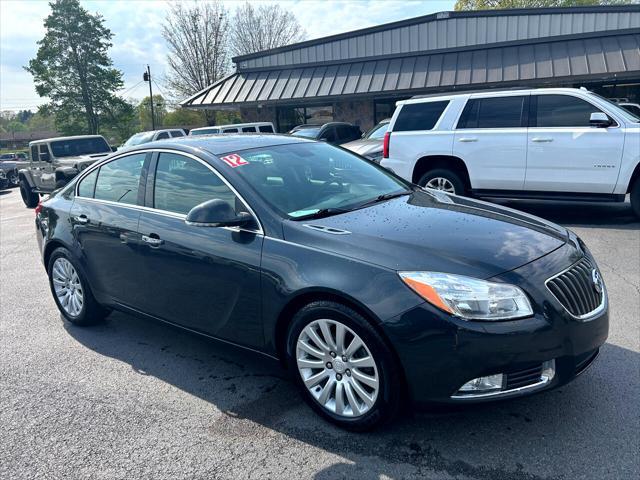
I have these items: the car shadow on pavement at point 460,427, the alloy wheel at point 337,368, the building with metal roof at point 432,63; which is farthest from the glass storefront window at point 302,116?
the alloy wheel at point 337,368

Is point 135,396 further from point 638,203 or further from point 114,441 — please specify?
point 638,203

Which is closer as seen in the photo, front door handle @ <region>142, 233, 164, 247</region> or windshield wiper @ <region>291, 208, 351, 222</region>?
windshield wiper @ <region>291, 208, 351, 222</region>

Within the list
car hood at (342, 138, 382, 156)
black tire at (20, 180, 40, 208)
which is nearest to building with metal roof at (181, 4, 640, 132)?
car hood at (342, 138, 382, 156)

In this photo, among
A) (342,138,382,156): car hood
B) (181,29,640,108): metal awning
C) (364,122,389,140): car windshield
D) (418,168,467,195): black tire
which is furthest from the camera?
(181,29,640,108): metal awning

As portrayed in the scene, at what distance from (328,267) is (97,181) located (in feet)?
8.73

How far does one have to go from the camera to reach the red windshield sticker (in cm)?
352

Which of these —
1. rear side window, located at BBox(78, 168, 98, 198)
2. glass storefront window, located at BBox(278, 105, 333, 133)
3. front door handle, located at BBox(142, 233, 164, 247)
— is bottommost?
front door handle, located at BBox(142, 233, 164, 247)

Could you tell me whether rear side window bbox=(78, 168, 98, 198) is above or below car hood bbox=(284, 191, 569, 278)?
above

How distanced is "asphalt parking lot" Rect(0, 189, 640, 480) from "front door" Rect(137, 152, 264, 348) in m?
0.36

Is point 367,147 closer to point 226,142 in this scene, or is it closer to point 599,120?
point 599,120

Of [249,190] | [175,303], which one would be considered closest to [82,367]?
[175,303]

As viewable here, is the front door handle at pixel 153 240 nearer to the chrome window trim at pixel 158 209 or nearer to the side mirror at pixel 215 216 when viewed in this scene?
the chrome window trim at pixel 158 209

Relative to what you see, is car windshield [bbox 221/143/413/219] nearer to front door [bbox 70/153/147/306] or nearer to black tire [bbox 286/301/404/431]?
black tire [bbox 286/301/404/431]

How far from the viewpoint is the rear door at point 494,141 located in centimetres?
784
